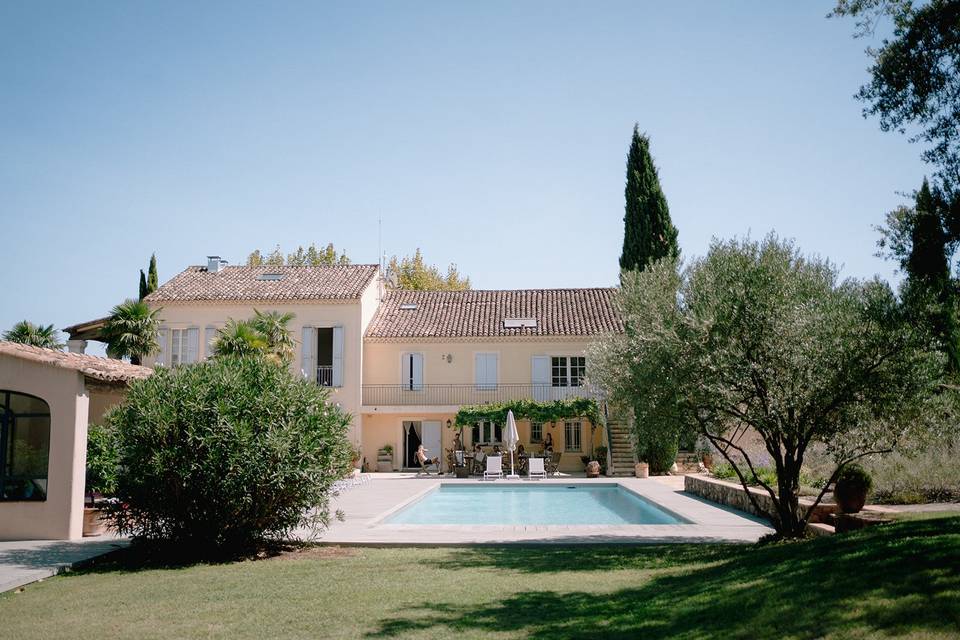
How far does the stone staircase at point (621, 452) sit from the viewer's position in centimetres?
2670

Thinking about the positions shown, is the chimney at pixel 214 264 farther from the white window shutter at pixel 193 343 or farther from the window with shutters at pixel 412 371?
the window with shutters at pixel 412 371

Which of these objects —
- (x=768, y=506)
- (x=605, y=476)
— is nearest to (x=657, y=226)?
(x=605, y=476)

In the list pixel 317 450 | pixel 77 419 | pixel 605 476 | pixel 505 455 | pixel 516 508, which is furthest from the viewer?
pixel 505 455

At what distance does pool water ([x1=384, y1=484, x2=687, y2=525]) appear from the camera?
1627 cm

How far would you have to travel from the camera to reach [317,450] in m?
10.6

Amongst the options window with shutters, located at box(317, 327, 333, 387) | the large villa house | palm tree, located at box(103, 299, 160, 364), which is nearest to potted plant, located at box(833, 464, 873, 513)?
the large villa house

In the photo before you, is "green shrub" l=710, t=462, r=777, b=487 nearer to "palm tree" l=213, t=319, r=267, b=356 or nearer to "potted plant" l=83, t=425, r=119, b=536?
"potted plant" l=83, t=425, r=119, b=536

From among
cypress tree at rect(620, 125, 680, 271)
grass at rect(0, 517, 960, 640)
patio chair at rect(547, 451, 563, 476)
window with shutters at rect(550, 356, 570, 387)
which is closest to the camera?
grass at rect(0, 517, 960, 640)

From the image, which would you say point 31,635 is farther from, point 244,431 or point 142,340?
point 142,340

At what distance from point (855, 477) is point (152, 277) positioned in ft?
115

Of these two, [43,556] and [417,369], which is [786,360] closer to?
[43,556]

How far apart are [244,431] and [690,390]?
566 centimetres

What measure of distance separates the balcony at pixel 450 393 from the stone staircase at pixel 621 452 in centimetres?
300

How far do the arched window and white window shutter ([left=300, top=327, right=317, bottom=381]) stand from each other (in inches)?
700
